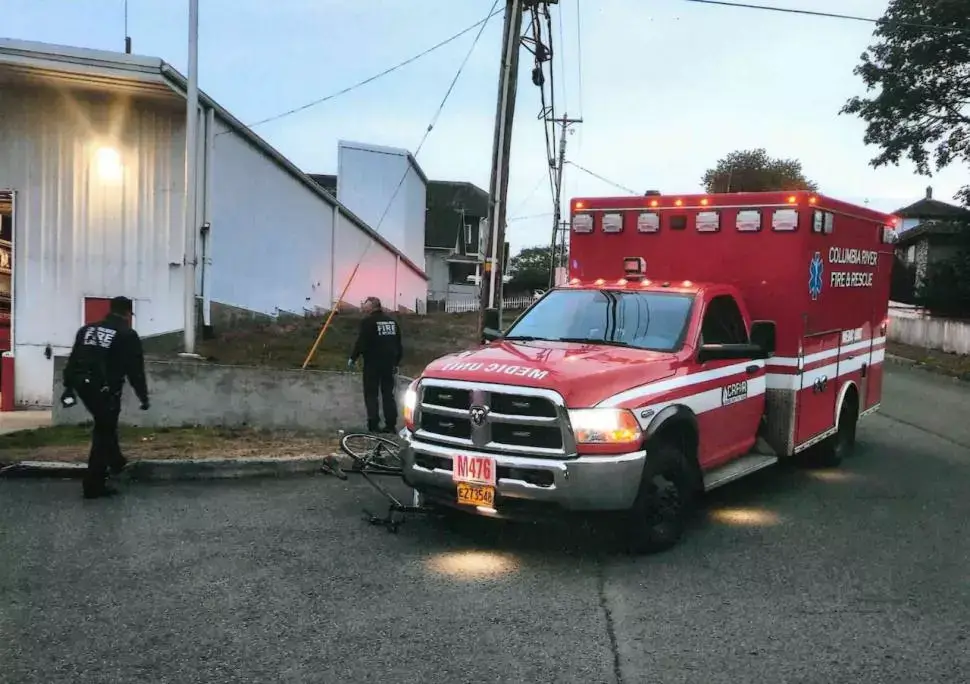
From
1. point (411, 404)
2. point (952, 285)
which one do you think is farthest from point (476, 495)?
point (952, 285)

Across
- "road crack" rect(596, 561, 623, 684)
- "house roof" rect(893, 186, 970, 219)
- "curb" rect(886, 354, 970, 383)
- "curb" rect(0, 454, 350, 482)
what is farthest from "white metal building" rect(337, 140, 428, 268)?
"house roof" rect(893, 186, 970, 219)

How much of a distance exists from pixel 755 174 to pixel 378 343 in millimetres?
37696

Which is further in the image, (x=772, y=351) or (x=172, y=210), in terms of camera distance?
(x=172, y=210)

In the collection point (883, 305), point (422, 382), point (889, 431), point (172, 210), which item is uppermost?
point (172, 210)

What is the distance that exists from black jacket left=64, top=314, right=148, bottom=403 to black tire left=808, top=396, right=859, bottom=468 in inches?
287

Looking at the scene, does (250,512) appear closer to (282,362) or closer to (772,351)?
(772,351)

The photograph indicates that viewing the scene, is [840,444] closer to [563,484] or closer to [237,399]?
[563,484]

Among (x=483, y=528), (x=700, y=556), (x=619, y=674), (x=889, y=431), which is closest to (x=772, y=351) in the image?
(x=700, y=556)

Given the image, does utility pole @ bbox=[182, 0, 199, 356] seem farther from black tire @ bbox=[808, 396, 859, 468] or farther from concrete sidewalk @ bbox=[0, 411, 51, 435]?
black tire @ bbox=[808, 396, 859, 468]

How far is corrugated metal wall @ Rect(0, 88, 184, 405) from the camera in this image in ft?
44.3

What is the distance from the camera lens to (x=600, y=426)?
223 inches

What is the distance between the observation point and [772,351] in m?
7.96

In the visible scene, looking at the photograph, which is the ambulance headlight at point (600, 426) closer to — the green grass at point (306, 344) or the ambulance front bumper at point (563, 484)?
the ambulance front bumper at point (563, 484)

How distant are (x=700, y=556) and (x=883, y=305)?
6.13m
